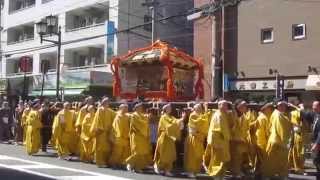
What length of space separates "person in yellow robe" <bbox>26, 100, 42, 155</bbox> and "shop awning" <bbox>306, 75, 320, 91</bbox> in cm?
1136

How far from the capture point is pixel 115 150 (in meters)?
18.1

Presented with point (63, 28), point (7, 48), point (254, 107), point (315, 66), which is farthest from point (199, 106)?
point (7, 48)

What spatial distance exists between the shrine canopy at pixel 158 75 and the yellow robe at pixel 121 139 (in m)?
2.74

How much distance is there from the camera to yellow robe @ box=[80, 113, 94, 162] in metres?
19.4

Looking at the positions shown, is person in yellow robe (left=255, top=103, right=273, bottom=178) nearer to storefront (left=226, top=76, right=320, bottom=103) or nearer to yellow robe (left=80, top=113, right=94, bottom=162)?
yellow robe (left=80, top=113, right=94, bottom=162)

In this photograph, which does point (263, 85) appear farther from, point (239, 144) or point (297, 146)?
point (239, 144)

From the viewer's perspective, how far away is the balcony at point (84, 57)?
→ 1829 inches

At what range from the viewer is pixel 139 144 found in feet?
56.5

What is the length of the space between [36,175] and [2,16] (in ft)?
156

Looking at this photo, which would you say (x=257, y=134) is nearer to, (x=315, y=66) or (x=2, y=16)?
(x=315, y=66)

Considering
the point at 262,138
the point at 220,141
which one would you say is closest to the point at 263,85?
the point at 262,138

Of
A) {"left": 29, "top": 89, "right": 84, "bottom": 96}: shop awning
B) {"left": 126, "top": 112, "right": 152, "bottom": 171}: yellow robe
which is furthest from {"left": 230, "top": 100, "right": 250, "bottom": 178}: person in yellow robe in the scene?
{"left": 29, "top": 89, "right": 84, "bottom": 96}: shop awning

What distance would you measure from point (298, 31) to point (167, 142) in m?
14.8

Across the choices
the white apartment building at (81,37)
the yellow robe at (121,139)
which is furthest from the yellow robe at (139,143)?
the white apartment building at (81,37)
